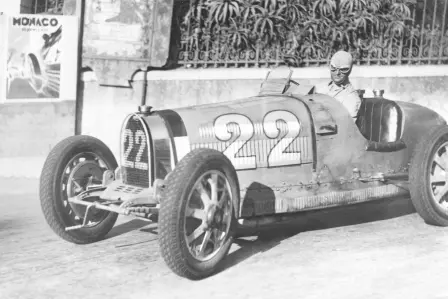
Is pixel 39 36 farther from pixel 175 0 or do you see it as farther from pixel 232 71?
pixel 232 71

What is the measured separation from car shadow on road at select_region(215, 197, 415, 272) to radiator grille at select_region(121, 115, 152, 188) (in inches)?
40.0

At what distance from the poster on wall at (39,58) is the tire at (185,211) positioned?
467 centimetres

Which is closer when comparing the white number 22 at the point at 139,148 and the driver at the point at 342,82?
the white number 22 at the point at 139,148

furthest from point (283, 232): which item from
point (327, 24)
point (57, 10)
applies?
point (57, 10)

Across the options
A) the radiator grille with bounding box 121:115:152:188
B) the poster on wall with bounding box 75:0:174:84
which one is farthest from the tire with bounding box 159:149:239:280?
the poster on wall with bounding box 75:0:174:84

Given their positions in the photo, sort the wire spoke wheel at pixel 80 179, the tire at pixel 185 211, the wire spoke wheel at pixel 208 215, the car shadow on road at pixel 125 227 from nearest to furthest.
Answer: the tire at pixel 185 211 → the wire spoke wheel at pixel 208 215 → the wire spoke wheel at pixel 80 179 → the car shadow on road at pixel 125 227

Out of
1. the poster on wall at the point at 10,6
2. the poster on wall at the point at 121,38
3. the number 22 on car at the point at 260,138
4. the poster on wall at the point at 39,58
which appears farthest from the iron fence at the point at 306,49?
the number 22 on car at the point at 260,138

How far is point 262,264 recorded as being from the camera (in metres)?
5.53

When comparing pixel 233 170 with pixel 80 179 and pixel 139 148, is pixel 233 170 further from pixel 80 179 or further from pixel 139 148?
pixel 80 179

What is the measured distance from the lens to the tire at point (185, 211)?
4.83m

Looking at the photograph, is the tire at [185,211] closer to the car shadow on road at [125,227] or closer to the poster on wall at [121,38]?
the car shadow on road at [125,227]

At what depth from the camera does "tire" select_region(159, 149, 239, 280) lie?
4.83 metres

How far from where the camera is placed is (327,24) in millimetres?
10203

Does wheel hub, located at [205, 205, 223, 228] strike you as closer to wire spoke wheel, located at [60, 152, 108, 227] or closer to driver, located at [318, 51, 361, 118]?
wire spoke wheel, located at [60, 152, 108, 227]
